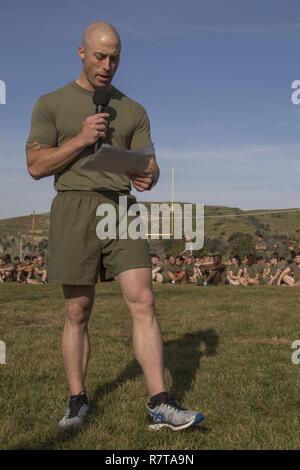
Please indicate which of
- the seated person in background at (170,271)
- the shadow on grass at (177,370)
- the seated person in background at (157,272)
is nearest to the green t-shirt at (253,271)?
the seated person in background at (170,271)

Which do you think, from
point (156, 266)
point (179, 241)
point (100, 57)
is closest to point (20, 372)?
point (100, 57)

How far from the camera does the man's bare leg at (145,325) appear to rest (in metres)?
3.44

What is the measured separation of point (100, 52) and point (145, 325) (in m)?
1.59

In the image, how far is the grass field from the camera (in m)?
3.27

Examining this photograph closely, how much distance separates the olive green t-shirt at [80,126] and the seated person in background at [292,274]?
1446 cm

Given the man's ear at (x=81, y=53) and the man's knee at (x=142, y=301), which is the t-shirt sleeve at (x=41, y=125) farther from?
the man's knee at (x=142, y=301)

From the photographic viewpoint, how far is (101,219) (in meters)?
3.54

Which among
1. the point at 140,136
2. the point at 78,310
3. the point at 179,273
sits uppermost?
the point at 140,136

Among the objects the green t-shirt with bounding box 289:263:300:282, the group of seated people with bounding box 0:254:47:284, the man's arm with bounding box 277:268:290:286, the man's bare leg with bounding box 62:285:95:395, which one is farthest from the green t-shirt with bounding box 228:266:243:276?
the man's bare leg with bounding box 62:285:95:395

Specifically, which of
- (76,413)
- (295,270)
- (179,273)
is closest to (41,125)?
(76,413)

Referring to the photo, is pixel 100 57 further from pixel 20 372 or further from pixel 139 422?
pixel 20 372

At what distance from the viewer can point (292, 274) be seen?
17.8 meters

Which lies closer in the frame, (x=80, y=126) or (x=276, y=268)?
(x=80, y=126)

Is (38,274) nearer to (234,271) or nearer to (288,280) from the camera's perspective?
(234,271)
